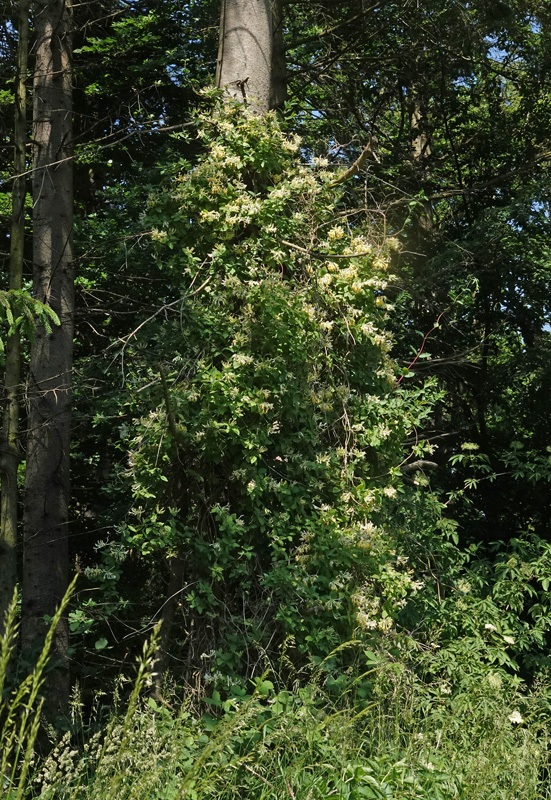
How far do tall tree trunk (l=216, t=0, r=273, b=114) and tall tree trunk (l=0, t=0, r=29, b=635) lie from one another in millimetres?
1625

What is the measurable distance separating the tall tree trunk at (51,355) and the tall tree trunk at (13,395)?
14 centimetres

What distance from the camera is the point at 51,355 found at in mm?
6082

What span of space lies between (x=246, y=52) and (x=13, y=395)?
117 inches

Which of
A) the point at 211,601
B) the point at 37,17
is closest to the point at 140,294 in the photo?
the point at 37,17

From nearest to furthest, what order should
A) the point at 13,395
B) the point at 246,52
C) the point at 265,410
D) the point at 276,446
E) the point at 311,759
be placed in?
the point at 311,759
the point at 265,410
the point at 276,446
the point at 13,395
the point at 246,52

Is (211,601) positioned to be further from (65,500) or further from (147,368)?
(65,500)

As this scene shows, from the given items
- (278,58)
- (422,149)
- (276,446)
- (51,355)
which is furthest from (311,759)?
(422,149)

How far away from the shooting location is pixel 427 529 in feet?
21.8

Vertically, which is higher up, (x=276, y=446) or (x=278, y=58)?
(x=278, y=58)

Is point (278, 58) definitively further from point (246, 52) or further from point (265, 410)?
point (265, 410)

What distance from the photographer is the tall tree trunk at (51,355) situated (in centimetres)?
570

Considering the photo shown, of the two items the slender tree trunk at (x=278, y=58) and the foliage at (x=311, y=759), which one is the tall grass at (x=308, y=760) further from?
the slender tree trunk at (x=278, y=58)

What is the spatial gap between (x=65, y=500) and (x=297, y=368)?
2.28 m

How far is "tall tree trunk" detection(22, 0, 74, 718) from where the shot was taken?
5703mm
